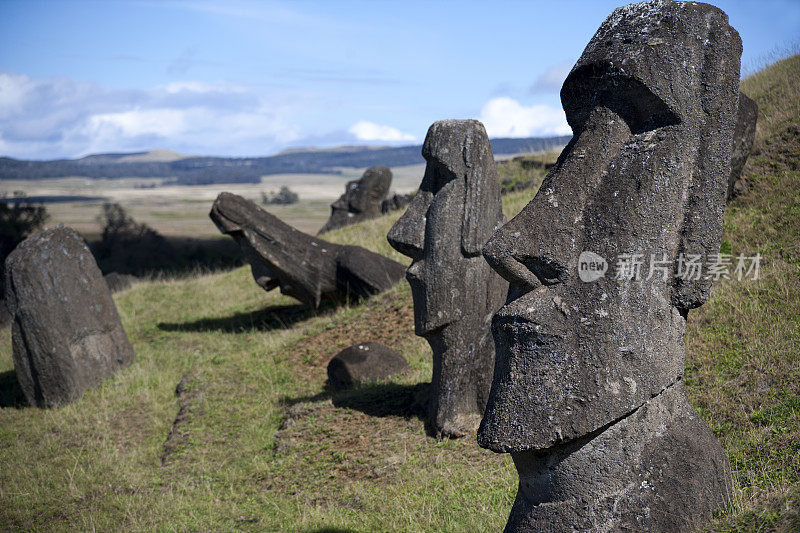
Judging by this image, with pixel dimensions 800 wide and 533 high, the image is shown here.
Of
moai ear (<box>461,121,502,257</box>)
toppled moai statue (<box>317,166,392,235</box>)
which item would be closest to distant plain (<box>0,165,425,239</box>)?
toppled moai statue (<box>317,166,392,235</box>)

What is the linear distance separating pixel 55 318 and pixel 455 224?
6739mm

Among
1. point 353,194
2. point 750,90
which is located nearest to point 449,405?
point 750,90

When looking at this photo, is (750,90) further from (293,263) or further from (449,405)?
(449,405)

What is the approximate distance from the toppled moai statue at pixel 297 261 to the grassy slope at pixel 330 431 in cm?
71

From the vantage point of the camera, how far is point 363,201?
953 inches

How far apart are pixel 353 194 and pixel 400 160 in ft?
579

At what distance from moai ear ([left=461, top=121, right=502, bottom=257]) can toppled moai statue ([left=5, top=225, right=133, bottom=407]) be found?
6792 mm

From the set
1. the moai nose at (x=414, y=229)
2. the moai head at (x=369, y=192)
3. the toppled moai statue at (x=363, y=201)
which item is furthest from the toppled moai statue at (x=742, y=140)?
the moai head at (x=369, y=192)

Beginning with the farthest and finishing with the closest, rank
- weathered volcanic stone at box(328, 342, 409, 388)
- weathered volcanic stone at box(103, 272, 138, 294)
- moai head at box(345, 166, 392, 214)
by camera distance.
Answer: moai head at box(345, 166, 392, 214) → weathered volcanic stone at box(103, 272, 138, 294) → weathered volcanic stone at box(328, 342, 409, 388)

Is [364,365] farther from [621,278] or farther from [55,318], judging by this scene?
[621,278]

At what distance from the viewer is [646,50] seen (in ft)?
10.5

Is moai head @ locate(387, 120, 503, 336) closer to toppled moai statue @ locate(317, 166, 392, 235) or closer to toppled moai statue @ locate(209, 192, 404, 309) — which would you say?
toppled moai statue @ locate(209, 192, 404, 309)

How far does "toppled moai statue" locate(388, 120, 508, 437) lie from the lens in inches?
265

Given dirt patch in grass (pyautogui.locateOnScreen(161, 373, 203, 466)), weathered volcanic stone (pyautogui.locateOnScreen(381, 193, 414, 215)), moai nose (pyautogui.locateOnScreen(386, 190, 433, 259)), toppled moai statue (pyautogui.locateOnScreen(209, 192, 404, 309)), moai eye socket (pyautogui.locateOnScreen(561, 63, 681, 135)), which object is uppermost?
moai eye socket (pyautogui.locateOnScreen(561, 63, 681, 135))
